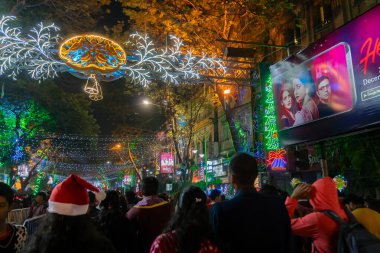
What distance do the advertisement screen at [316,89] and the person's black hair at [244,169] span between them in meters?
8.01

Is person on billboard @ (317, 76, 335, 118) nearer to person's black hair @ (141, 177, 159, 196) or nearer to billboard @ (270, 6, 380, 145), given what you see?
billboard @ (270, 6, 380, 145)

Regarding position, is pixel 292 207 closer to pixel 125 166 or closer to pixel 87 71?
pixel 87 71

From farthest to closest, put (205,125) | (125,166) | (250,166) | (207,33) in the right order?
(125,166), (205,125), (207,33), (250,166)

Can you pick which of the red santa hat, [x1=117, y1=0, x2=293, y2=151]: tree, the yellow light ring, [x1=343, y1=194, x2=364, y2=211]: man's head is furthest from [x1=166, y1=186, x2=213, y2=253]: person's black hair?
[x1=117, y1=0, x2=293, y2=151]: tree

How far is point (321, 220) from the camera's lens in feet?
12.0

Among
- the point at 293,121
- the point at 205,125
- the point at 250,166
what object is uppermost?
the point at 205,125

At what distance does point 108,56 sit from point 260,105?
711 centimetres

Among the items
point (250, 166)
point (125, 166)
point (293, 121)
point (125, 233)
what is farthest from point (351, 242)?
point (125, 166)

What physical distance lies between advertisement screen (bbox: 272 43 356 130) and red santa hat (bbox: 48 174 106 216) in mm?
9229

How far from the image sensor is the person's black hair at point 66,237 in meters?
2.36

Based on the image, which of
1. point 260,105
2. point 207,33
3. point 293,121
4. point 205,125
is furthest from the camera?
→ point 205,125

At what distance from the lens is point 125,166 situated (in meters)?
56.8

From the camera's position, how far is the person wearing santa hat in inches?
93.4

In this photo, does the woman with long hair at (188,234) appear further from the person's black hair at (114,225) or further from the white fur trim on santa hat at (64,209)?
the person's black hair at (114,225)
